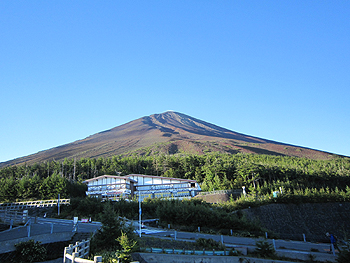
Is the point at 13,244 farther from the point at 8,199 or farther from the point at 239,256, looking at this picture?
the point at 8,199

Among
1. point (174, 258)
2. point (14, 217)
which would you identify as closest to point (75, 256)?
point (174, 258)

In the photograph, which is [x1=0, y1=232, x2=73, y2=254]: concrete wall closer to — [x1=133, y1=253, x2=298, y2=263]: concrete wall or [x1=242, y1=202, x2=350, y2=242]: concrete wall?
[x1=133, y1=253, x2=298, y2=263]: concrete wall

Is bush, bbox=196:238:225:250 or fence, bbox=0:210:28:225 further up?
fence, bbox=0:210:28:225

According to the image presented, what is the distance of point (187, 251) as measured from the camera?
15.2 m

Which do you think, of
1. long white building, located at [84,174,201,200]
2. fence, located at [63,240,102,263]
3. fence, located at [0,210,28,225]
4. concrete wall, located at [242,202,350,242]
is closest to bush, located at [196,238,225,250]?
fence, located at [63,240,102,263]

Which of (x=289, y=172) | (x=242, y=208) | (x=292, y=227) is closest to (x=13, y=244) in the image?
(x=242, y=208)

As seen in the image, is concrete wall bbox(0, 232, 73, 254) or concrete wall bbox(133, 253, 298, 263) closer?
concrete wall bbox(0, 232, 73, 254)

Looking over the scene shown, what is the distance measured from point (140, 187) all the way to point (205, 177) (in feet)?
60.6

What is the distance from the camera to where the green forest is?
4606 centimetres

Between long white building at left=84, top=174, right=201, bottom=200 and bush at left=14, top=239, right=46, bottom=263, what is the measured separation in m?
33.0

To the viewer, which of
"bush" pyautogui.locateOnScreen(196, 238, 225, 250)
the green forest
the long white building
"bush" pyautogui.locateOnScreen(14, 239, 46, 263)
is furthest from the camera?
the long white building

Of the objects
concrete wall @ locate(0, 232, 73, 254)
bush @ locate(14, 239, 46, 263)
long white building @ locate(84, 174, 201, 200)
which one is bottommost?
bush @ locate(14, 239, 46, 263)

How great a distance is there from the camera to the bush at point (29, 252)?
1319 centimetres

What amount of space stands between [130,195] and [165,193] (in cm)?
646
